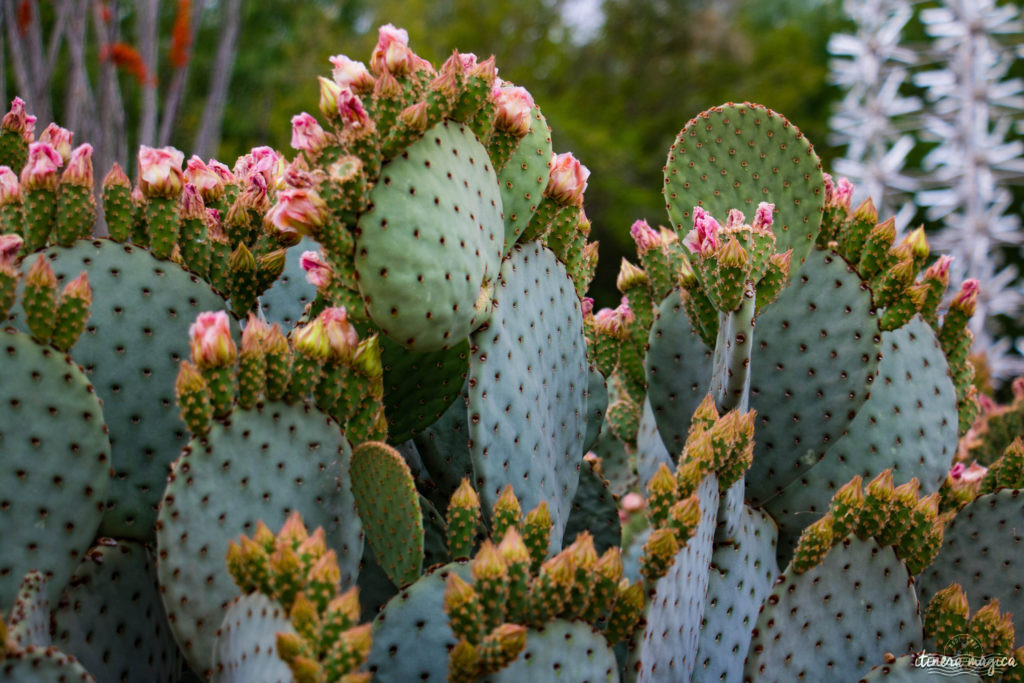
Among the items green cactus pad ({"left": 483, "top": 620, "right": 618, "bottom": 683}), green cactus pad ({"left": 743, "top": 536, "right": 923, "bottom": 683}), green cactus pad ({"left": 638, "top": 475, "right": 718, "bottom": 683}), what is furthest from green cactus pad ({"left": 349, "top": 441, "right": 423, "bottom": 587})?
green cactus pad ({"left": 743, "top": 536, "right": 923, "bottom": 683})

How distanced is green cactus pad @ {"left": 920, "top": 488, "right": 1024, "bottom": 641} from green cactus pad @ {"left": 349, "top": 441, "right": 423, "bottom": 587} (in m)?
1.14

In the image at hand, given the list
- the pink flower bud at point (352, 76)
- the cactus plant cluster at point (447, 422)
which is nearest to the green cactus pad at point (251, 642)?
the cactus plant cluster at point (447, 422)

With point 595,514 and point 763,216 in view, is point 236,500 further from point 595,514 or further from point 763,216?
point 763,216

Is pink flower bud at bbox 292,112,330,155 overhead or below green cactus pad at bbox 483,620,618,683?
overhead

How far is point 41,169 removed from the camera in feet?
4.96

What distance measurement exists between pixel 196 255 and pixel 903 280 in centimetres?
134

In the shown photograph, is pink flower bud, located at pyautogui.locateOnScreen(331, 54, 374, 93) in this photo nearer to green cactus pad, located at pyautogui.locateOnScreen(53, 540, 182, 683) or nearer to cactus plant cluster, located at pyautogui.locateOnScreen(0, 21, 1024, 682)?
cactus plant cluster, located at pyautogui.locateOnScreen(0, 21, 1024, 682)

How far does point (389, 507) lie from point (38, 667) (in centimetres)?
46

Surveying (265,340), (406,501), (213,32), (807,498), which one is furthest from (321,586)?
(213,32)

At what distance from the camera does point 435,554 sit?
158 centimetres

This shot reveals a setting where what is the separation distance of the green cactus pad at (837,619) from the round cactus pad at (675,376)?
19.2 inches

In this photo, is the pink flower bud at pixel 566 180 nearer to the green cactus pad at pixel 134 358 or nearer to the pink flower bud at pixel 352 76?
the pink flower bud at pixel 352 76

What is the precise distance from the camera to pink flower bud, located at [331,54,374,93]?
4.31ft

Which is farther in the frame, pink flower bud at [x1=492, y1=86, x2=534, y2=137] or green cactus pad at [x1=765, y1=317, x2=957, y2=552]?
green cactus pad at [x1=765, y1=317, x2=957, y2=552]
